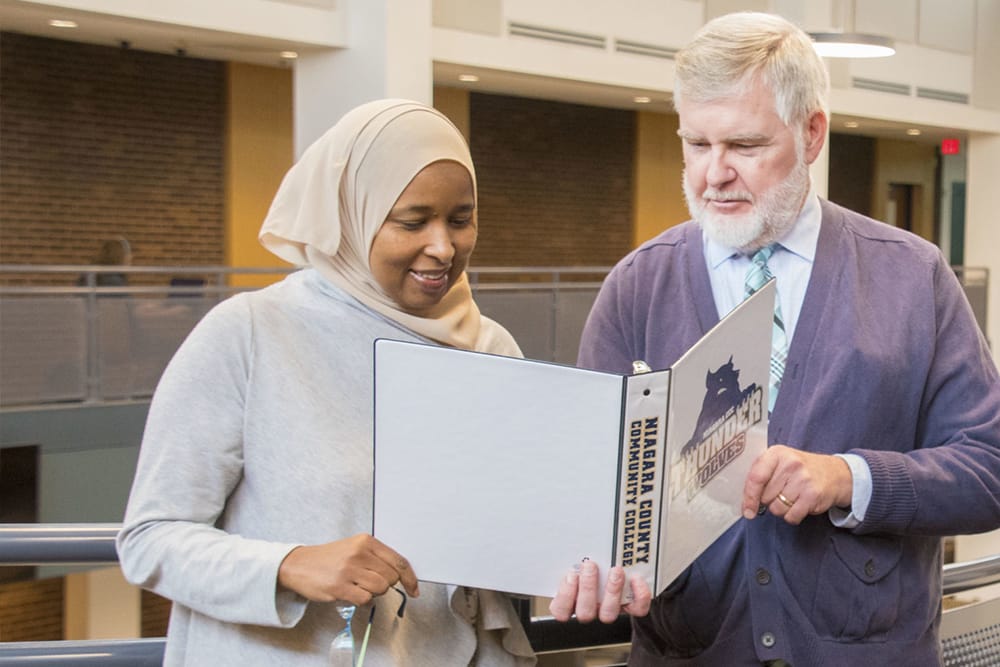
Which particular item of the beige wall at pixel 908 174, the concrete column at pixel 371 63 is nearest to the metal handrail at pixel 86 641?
the concrete column at pixel 371 63

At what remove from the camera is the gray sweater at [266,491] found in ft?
5.81

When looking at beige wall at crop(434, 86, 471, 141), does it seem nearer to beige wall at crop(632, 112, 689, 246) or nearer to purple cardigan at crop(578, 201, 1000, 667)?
beige wall at crop(632, 112, 689, 246)

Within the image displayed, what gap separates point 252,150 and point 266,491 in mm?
12590

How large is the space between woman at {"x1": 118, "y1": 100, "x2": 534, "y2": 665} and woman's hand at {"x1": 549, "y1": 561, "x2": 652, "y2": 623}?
0.70 ft

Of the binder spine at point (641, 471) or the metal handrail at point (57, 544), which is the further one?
the metal handrail at point (57, 544)

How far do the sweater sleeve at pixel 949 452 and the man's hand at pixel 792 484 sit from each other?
0.21ft

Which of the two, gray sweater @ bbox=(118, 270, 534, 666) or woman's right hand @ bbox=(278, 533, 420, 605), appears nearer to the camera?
woman's right hand @ bbox=(278, 533, 420, 605)

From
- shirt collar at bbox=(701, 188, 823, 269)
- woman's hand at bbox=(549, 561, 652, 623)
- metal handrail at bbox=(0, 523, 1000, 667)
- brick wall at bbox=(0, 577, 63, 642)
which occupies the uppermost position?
shirt collar at bbox=(701, 188, 823, 269)

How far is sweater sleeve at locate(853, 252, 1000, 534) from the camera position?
6.37ft

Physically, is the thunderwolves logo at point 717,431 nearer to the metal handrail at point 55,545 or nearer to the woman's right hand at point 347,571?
the woman's right hand at point 347,571

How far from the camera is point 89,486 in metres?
8.99

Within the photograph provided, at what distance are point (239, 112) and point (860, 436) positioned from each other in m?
12.6

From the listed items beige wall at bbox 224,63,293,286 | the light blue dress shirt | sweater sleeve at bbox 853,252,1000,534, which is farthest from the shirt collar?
beige wall at bbox 224,63,293,286

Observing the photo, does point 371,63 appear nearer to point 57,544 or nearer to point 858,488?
point 57,544
